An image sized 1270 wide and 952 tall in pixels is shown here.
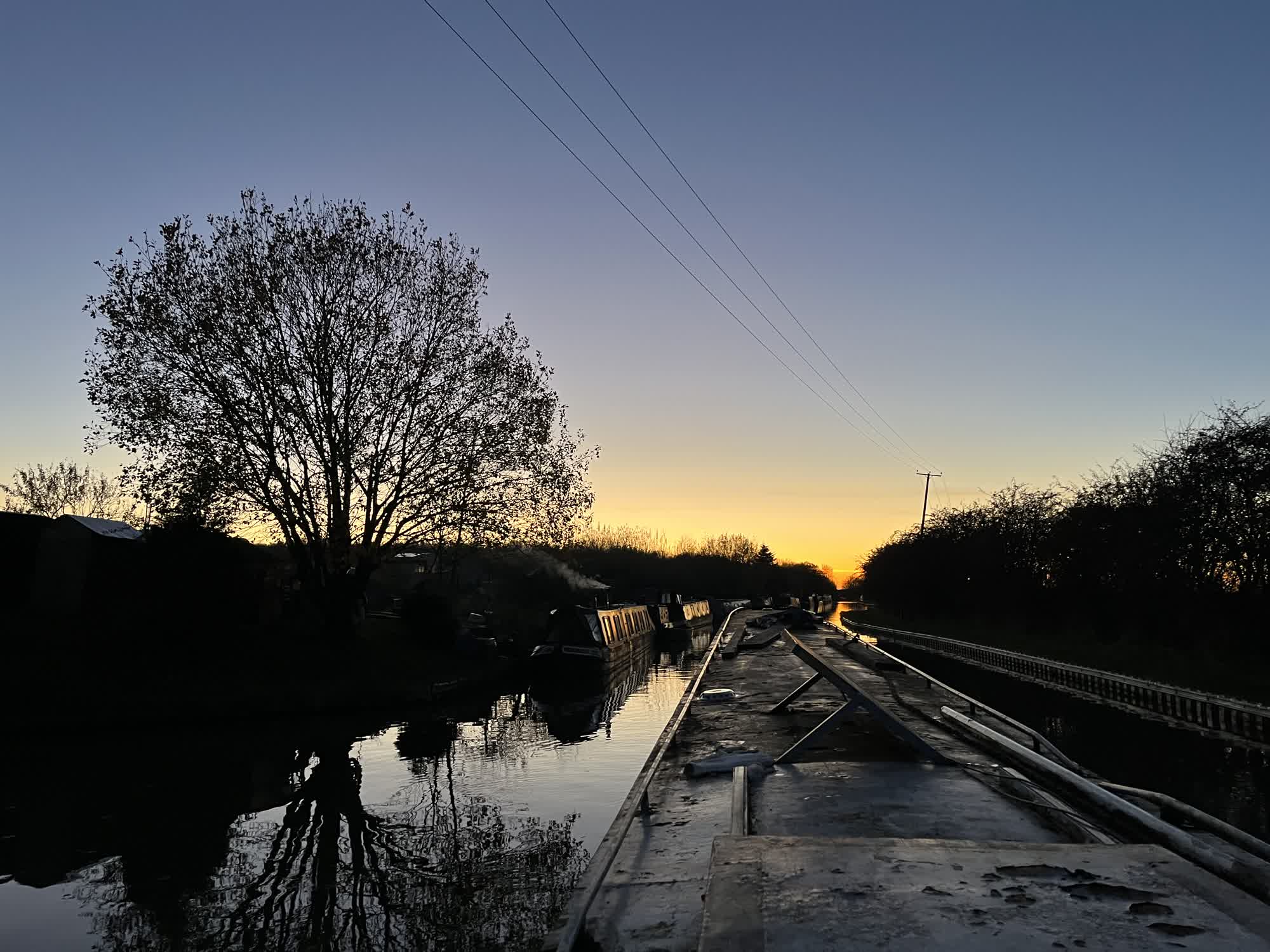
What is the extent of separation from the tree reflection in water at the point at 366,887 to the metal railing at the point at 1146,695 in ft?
38.6

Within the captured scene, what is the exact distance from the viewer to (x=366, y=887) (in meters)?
9.05

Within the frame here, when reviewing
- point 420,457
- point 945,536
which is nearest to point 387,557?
point 420,457

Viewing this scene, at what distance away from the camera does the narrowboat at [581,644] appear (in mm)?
31375

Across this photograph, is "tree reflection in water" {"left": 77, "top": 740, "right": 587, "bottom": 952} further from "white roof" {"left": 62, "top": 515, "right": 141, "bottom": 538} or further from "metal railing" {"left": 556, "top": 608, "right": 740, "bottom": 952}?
"white roof" {"left": 62, "top": 515, "right": 141, "bottom": 538}

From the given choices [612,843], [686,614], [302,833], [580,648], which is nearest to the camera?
[612,843]

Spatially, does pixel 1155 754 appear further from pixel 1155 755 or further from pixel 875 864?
pixel 875 864

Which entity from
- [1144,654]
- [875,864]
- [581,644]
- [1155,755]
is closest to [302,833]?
[875,864]

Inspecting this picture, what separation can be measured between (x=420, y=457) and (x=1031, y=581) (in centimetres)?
2949

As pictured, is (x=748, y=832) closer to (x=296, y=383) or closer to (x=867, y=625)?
(x=296, y=383)

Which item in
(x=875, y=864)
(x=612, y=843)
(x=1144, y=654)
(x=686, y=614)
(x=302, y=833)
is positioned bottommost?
(x=302, y=833)

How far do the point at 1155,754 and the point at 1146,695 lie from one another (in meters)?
5.14

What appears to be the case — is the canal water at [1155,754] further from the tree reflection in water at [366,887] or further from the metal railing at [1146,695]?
the tree reflection in water at [366,887]

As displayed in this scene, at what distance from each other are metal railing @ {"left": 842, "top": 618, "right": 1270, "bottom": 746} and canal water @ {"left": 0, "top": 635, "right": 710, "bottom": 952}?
10.1 m

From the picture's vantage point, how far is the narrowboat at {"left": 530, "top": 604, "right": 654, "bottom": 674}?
103 feet
